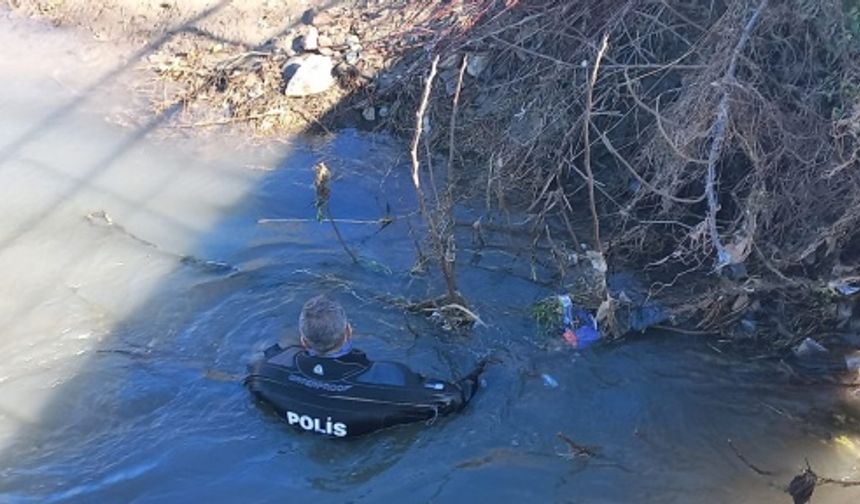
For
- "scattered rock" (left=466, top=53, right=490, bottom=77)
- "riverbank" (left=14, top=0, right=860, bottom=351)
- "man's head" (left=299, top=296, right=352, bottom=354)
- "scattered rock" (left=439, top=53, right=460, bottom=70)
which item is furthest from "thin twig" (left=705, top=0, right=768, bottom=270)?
"scattered rock" (left=439, top=53, right=460, bottom=70)

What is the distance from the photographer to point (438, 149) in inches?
313

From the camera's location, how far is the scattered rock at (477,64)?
318 inches

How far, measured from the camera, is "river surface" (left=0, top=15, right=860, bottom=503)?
529 cm

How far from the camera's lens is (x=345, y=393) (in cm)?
509

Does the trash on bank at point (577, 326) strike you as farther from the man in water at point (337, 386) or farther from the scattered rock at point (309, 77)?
the scattered rock at point (309, 77)

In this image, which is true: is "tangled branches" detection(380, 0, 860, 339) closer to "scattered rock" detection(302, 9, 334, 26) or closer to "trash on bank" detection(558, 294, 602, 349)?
"trash on bank" detection(558, 294, 602, 349)

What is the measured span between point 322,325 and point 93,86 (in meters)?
5.05

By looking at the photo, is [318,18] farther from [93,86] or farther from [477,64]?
[93,86]

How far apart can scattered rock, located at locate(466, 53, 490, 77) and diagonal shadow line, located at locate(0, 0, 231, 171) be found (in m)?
2.67

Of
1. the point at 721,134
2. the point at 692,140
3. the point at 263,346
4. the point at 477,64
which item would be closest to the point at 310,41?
the point at 477,64

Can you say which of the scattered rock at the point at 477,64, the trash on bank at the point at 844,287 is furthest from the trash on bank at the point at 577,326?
the scattered rock at the point at 477,64

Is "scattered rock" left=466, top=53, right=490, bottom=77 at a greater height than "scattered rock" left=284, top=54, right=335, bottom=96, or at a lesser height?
lesser

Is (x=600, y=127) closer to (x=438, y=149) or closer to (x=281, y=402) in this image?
(x=438, y=149)

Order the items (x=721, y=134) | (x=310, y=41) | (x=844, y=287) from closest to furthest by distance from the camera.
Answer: (x=844, y=287), (x=721, y=134), (x=310, y=41)
